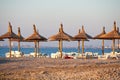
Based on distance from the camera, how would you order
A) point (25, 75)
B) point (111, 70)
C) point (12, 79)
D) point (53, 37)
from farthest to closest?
point (53, 37), point (111, 70), point (25, 75), point (12, 79)

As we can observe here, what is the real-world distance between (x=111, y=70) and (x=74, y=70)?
1436mm

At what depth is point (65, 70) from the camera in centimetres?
1312

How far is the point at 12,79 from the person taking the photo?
1120 centimetres

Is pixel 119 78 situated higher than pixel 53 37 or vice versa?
pixel 53 37

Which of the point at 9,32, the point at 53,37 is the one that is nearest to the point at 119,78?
the point at 53,37

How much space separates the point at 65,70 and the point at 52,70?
0.50 metres

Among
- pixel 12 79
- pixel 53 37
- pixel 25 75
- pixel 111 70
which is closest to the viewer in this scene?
pixel 12 79

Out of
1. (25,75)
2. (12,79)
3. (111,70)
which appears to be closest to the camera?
(12,79)

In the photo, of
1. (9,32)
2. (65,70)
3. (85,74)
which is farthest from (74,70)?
(9,32)

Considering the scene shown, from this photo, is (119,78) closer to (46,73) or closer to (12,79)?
(46,73)

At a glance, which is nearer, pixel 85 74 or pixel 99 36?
pixel 85 74

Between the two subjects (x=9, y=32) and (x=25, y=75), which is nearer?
(x=25, y=75)

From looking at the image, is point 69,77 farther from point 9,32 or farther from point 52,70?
point 9,32

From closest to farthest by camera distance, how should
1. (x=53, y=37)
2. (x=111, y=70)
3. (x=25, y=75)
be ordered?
(x=25, y=75), (x=111, y=70), (x=53, y=37)
